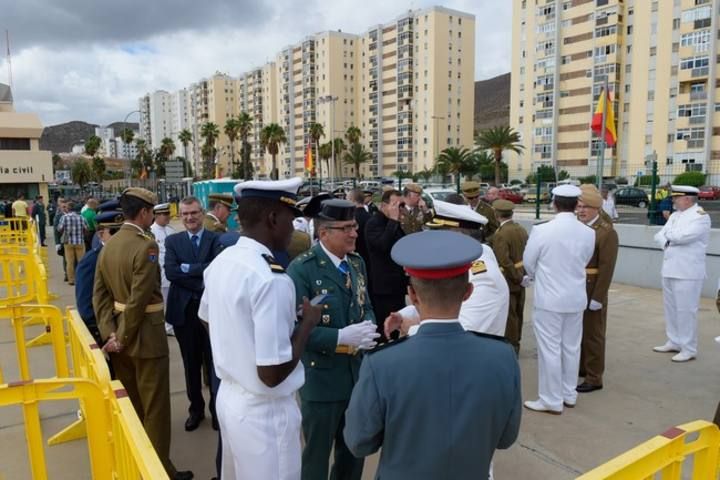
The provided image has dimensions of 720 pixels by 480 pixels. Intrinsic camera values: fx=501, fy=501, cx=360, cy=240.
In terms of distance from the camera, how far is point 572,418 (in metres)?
4.40

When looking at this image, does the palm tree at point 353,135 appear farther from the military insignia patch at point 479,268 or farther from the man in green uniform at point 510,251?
the military insignia patch at point 479,268

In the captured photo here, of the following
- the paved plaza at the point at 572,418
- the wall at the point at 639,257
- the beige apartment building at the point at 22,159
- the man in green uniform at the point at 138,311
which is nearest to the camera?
the man in green uniform at the point at 138,311

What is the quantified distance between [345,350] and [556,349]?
257 cm

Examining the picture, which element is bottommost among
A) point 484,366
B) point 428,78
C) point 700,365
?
point 700,365

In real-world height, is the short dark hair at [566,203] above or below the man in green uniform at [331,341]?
above

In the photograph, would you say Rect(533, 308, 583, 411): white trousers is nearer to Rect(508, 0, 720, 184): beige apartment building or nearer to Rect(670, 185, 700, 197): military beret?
Rect(670, 185, 700, 197): military beret

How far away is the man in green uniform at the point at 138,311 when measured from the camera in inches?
130

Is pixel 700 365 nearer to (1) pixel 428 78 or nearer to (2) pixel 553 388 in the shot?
(2) pixel 553 388

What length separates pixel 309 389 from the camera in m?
2.68

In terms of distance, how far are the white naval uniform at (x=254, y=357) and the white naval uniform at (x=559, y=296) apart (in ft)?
9.46

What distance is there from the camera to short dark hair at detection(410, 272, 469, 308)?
161cm

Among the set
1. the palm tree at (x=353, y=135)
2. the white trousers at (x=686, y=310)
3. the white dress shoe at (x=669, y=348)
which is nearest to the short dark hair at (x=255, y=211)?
the white trousers at (x=686, y=310)

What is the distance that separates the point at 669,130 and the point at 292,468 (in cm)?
6411

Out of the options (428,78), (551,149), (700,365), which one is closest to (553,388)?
(700,365)
